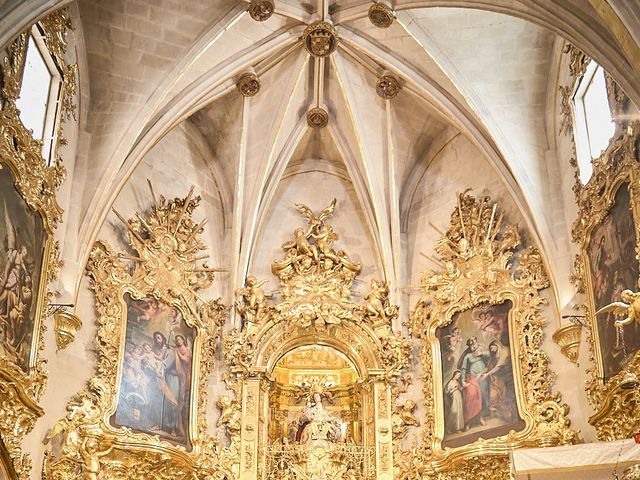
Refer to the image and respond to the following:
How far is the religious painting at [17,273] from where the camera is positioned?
12.8 meters

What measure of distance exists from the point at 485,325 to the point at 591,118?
4081 mm

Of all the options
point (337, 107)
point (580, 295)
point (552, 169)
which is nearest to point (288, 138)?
point (337, 107)

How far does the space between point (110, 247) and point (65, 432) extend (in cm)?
375

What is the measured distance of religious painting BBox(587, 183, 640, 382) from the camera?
43.3ft

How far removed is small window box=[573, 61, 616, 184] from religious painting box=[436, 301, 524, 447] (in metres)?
2.94

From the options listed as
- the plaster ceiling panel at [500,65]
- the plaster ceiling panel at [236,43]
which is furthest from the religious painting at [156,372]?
the plaster ceiling panel at [500,65]

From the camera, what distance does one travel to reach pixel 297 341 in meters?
18.2

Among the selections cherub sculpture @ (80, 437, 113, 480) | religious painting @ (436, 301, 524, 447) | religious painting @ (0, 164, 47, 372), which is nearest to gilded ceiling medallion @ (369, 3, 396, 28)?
religious painting @ (436, 301, 524, 447)

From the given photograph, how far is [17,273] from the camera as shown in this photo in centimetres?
1325

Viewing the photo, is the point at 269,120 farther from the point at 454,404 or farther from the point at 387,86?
the point at 454,404

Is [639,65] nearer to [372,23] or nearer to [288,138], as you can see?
[372,23]

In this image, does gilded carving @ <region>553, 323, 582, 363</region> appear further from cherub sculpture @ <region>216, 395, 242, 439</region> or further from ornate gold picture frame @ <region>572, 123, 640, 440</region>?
cherub sculpture @ <region>216, 395, 242, 439</region>

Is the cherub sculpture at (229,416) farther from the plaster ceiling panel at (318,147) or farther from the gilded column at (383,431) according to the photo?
the plaster ceiling panel at (318,147)

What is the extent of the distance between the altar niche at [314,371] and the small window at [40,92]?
5.12 meters
